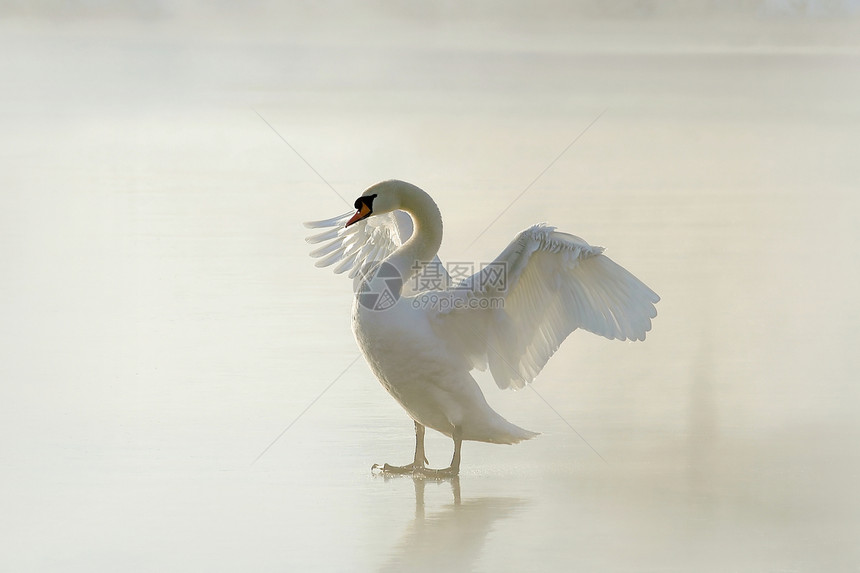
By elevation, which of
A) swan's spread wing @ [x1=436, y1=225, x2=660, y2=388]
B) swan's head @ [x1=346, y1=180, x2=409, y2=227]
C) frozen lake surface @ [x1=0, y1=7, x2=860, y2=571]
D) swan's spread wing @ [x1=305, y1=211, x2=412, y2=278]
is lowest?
frozen lake surface @ [x1=0, y1=7, x2=860, y2=571]

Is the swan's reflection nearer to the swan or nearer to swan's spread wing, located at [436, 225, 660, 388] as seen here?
the swan

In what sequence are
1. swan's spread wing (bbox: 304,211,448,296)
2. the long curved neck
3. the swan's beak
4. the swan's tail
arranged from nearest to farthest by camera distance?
the swan's tail → the long curved neck → the swan's beak → swan's spread wing (bbox: 304,211,448,296)

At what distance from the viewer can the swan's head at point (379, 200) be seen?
227 inches

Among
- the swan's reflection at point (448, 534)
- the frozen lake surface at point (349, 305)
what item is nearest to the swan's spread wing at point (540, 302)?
the frozen lake surface at point (349, 305)

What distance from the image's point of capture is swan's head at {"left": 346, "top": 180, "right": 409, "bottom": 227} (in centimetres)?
577

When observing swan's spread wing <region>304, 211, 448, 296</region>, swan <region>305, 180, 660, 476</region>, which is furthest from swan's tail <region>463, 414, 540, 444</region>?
swan's spread wing <region>304, 211, 448, 296</region>

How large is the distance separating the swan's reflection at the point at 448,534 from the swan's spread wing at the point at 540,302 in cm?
72

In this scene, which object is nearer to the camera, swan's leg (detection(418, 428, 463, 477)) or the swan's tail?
swan's leg (detection(418, 428, 463, 477))

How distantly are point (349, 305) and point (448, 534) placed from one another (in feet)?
10.9

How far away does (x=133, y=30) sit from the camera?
20094 mm

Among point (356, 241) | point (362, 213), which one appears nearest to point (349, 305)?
point (356, 241)

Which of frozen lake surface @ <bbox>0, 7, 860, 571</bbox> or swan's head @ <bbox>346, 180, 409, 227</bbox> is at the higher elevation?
swan's head @ <bbox>346, 180, 409, 227</bbox>

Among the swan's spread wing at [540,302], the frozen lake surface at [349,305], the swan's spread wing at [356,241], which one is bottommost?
the frozen lake surface at [349,305]

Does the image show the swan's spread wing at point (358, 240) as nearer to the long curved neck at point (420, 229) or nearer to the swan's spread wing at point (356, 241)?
the swan's spread wing at point (356, 241)
